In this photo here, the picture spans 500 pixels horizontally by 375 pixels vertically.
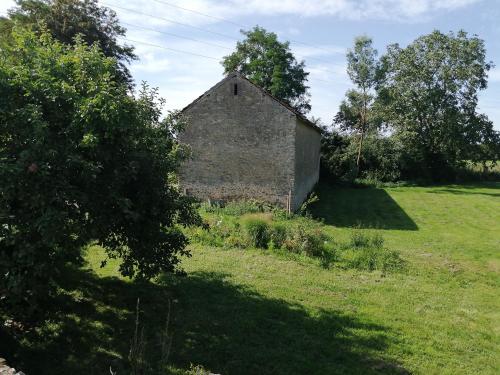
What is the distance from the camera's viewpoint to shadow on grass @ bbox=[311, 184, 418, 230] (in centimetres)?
2150

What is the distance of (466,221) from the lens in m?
23.2

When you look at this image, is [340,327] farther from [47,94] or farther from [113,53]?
[113,53]

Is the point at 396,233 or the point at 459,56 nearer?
the point at 396,233

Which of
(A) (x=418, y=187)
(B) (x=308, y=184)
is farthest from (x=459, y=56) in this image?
(B) (x=308, y=184)

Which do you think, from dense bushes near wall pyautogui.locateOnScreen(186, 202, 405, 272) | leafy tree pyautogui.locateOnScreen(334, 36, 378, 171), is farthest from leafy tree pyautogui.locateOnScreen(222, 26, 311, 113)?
dense bushes near wall pyautogui.locateOnScreen(186, 202, 405, 272)

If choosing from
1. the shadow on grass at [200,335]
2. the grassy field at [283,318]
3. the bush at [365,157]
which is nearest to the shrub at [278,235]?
the grassy field at [283,318]

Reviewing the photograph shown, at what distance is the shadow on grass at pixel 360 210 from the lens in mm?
21500

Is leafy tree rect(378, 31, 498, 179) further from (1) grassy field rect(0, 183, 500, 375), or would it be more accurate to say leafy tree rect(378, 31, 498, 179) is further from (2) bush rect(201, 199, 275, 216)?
(1) grassy field rect(0, 183, 500, 375)

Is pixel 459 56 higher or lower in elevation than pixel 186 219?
higher

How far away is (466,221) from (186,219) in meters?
19.5

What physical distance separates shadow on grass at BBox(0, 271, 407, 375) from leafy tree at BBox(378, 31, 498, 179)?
120ft

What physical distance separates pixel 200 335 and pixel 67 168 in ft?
12.7

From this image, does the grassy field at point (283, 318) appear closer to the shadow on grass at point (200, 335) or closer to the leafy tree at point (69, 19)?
the shadow on grass at point (200, 335)

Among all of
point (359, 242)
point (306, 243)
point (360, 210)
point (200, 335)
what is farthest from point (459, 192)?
point (200, 335)
